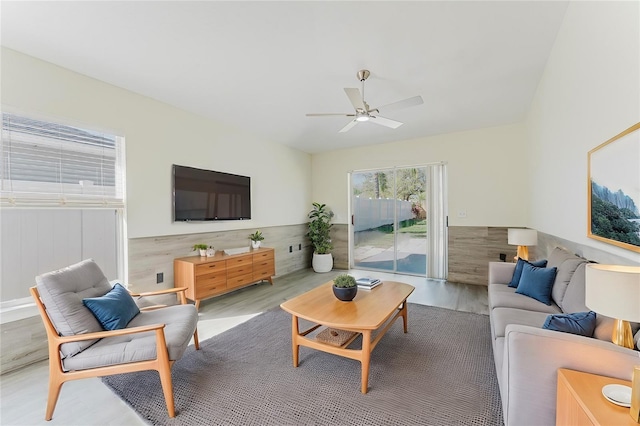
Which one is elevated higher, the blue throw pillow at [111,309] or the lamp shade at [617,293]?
the lamp shade at [617,293]

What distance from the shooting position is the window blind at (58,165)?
237 centimetres

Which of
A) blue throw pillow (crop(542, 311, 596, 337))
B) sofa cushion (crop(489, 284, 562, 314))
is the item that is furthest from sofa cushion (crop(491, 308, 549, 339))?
blue throw pillow (crop(542, 311, 596, 337))

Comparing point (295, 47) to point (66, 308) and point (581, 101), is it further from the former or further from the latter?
point (66, 308)

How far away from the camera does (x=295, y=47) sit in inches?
95.8

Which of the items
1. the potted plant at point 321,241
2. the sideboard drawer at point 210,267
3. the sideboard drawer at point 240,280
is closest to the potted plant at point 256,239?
the sideboard drawer at point 240,280

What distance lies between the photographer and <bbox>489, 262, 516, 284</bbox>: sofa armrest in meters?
2.97

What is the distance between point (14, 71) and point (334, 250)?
17.6 ft

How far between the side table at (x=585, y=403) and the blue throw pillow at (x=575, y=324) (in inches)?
11.7

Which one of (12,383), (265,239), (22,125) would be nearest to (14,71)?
(22,125)

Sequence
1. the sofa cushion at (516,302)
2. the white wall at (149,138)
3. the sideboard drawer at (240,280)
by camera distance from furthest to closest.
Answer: the sideboard drawer at (240,280), the white wall at (149,138), the sofa cushion at (516,302)

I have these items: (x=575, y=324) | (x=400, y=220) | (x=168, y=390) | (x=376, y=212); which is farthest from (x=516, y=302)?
(x=376, y=212)

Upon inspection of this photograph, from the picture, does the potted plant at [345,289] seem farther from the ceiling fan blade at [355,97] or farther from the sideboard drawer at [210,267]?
the sideboard drawer at [210,267]

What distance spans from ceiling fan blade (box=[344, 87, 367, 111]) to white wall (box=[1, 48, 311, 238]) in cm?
189

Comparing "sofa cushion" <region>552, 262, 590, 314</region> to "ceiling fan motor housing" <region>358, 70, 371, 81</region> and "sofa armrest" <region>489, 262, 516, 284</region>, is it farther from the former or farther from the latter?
"ceiling fan motor housing" <region>358, 70, 371, 81</region>
